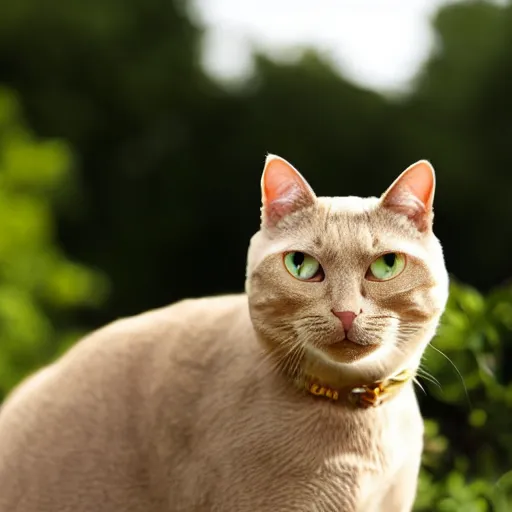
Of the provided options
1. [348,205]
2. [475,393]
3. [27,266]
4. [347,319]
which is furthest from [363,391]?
[27,266]

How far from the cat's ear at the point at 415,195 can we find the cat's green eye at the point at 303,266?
0.12 metres

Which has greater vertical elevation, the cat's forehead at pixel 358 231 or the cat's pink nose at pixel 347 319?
the cat's forehead at pixel 358 231

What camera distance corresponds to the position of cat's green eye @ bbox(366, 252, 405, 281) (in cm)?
111

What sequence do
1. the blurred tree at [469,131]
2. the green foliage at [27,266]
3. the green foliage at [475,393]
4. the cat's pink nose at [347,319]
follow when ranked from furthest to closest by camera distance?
the blurred tree at [469,131] → the green foliage at [27,266] → the green foliage at [475,393] → the cat's pink nose at [347,319]

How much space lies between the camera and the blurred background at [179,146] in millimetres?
5438

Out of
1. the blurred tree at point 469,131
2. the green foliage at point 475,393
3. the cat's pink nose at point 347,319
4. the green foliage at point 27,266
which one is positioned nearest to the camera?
the cat's pink nose at point 347,319

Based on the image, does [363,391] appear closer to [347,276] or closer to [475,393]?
[347,276]

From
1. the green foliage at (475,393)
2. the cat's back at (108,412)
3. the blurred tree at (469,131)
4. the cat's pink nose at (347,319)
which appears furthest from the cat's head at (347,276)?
the blurred tree at (469,131)

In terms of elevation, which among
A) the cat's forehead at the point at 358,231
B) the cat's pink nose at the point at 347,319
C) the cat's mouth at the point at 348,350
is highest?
the cat's forehead at the point at 358,231

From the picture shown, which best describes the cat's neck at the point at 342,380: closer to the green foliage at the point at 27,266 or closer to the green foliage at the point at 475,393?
the green foliage at the point at 475,393

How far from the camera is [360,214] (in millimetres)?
1145

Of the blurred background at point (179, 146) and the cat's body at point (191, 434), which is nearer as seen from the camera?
the cat's body at point (191, 434)

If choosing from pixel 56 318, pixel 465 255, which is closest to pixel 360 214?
pixel 465 255

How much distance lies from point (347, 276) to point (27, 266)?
427cm
